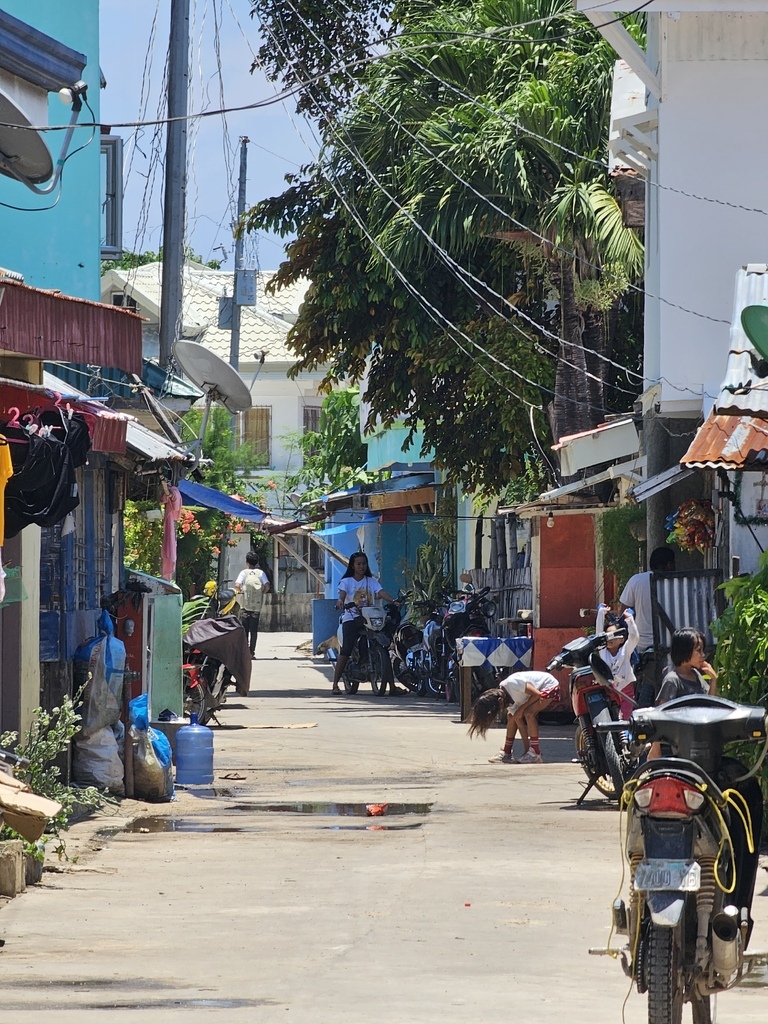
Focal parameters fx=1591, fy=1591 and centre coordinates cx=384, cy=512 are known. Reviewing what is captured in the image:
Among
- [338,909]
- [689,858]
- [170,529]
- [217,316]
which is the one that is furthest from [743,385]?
[217,316]

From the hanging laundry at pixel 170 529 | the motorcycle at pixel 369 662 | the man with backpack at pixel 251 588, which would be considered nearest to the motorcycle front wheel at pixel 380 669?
the motorcycle at pixel 369 662

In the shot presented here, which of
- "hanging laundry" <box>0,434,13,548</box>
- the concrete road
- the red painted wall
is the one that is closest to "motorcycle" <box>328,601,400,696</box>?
the red painted wall

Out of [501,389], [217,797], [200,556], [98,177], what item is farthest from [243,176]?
[217,797]

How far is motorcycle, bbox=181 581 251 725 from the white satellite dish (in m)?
2.39

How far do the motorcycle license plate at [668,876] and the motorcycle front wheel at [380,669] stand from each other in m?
18.8

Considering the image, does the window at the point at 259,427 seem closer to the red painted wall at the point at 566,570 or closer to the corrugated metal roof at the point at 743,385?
the red painted wall at the point at 566,570

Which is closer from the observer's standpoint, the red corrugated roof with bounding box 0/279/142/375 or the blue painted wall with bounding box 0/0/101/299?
the red corrugated roof with bounding box 0/279/142/375

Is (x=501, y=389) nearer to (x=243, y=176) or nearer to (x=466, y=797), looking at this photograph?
(x=466, y=797)

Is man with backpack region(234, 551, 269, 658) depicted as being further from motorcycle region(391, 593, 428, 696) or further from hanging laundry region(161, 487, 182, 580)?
hanging laundry region(161, 487, 182, 580)

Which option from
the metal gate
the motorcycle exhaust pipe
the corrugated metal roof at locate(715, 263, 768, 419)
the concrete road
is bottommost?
the concrete road

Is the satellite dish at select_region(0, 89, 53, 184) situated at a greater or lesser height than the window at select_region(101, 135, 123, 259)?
lesser

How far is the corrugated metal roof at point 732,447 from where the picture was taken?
1012 cm

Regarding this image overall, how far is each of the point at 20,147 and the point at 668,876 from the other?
7.80m

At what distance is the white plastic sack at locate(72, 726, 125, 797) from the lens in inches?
469
